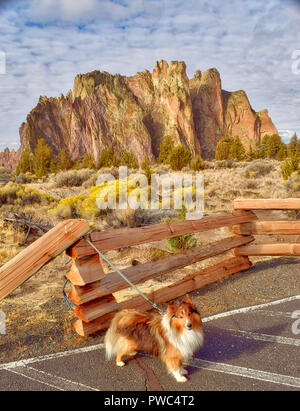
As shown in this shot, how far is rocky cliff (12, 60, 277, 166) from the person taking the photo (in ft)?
351

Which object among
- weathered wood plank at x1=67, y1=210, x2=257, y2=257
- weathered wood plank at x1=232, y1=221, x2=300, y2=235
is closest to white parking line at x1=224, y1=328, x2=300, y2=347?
weathered wood plank at x1=67, y1=210, x2=257, y2=257

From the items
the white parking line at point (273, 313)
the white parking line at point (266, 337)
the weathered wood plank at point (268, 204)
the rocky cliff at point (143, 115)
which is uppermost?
the rocky cliff at point (143, 115)

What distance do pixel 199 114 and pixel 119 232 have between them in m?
121

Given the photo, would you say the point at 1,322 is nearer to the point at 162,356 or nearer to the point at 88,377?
the point at 88,377

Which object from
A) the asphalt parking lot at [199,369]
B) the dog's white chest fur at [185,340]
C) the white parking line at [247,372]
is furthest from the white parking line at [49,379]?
the white parking line at [247,372]

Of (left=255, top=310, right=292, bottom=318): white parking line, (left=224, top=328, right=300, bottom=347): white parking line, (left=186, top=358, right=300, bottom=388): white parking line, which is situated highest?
(left=255, top=310, right=292, bottom=318): white parking line

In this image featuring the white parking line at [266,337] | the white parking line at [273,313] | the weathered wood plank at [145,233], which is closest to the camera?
the white parking line at [266,337]

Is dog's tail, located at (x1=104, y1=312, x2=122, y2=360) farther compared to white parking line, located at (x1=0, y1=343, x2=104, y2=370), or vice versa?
white parking line, located at (x1=0, y1=343, x2=104, y2=370)

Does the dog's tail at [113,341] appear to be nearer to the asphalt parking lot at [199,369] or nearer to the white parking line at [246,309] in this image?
the asphalt parking lot at [199,369]

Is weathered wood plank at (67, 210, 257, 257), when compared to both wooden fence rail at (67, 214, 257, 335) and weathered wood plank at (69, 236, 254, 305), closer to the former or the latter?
wooden fence rail at (67, 214, 257, 335)

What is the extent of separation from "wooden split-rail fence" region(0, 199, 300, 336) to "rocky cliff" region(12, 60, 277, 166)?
323 feet

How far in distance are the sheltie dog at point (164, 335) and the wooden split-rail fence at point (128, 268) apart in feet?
2.17

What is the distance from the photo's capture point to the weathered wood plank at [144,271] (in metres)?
3.59

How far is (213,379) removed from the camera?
289 cm
